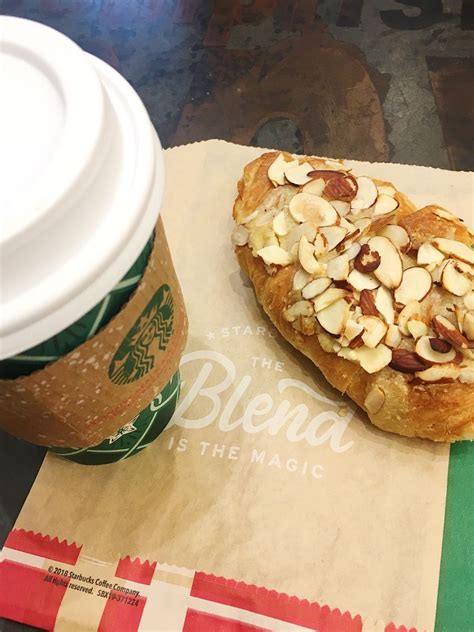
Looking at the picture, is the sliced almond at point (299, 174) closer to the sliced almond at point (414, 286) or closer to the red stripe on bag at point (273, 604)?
the sliced almond at point (414, 286)

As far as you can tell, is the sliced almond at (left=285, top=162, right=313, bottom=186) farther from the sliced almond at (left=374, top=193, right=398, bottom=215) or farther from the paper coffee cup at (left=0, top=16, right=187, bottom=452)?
the paper coffee cup at (left=0, top=16, right=187, bottom=452)

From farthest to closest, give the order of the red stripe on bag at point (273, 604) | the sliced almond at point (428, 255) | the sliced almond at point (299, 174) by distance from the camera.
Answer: the sliced almond at point (299, 174) < the sliced almond at point (428, 255) < the red stripe on bag at point (273, 604)

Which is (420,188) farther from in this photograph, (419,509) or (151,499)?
(151,499)

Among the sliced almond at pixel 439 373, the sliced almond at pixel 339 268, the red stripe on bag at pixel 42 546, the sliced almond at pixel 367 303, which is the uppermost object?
the sliced almond at pixel 339 268

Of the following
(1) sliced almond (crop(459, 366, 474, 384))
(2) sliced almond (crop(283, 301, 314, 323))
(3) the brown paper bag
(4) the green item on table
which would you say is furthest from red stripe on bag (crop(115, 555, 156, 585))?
(1) sliced almond (crop(459, 366, 474, 384))

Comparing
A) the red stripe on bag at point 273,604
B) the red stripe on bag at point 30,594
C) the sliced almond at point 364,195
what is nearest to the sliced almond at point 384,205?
the sliced almond at point 364,195

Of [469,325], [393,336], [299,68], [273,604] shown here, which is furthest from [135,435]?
[299,68]

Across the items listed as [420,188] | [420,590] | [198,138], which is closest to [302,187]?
[420,188]
